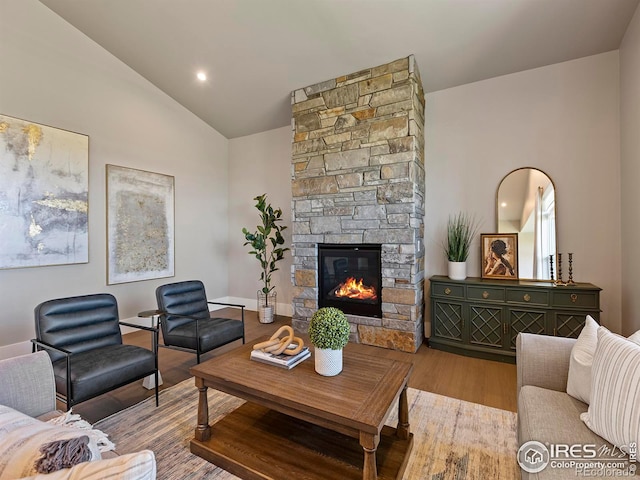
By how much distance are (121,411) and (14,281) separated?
7.36ft

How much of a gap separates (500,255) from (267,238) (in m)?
3.54

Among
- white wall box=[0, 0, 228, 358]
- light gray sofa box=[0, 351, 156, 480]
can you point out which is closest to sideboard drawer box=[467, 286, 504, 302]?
light gray sofa box=[0, 351, 156, 480]

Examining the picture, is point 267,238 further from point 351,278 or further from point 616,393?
point 616,393

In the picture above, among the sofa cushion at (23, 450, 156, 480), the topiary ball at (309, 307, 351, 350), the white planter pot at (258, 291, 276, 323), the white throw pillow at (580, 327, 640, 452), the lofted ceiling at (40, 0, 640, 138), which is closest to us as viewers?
the sofa cushion at (23, 450, 156, 480)

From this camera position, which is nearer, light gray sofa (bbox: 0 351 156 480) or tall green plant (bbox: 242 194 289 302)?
light gray sofa (bbox: 0 351 156 480)

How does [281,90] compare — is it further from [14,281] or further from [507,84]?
[14,281]

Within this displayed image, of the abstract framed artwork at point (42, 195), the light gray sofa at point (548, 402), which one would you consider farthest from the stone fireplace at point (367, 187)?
the abstract framed artwork at point (42, 195)

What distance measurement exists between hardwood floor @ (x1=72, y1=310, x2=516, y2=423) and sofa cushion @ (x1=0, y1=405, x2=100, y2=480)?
167 centimetres

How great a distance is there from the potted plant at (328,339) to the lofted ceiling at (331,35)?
116 inches

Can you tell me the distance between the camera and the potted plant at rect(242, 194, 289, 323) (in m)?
4.91

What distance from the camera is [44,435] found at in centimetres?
85

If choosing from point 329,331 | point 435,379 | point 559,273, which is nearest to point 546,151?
point 559,273

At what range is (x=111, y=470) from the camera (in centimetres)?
62

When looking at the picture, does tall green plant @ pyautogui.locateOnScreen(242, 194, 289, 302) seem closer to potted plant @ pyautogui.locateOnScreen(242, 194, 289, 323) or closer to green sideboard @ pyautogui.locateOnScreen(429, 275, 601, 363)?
potted plant @ pyautogui.locateOnScreen(242, 194, 289, 323)
